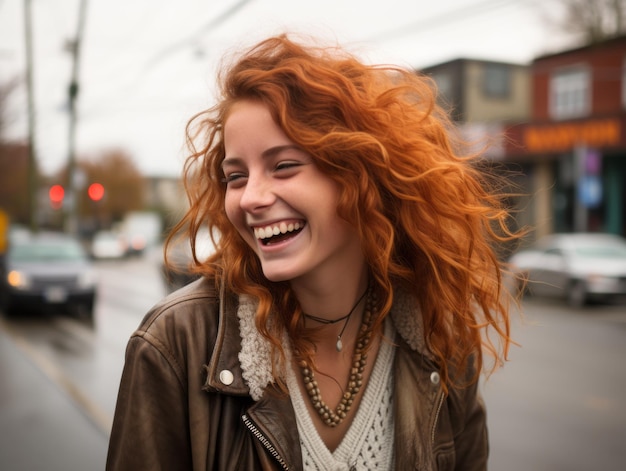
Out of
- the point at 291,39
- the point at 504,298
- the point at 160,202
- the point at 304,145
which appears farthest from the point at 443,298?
the point at 160,202

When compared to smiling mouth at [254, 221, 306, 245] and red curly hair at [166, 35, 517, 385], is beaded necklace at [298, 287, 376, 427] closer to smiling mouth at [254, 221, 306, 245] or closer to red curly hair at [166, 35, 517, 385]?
red curly hair at [166, 35, 517, 385]

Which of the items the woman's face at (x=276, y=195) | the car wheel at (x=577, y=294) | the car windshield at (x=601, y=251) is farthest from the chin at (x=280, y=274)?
the car windshield at (x=601, y=251)

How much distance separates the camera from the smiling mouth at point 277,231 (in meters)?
1.62

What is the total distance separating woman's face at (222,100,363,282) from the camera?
1600mm

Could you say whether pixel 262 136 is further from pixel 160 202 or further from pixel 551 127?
pixel 160 202

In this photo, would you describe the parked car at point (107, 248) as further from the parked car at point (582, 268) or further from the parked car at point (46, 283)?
the parked car at point (582, 268)

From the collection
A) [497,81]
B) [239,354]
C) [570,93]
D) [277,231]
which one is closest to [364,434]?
[239,354]

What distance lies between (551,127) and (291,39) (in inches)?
895

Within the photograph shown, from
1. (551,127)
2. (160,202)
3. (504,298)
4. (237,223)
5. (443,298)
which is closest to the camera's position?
(237,223)

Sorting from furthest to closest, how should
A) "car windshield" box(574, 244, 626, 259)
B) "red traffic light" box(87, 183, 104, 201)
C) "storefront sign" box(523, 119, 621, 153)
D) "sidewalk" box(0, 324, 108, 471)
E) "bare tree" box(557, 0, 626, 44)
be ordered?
"bare tree" box(557, 0, 626, 44) → "storefront sign" box(523, 119, 621, 153) → "red traffic light" box(87, 183, 104, 201) → "car windshield" box(574, 244, 626, 259) → "sidewalk" box(0, 324, 108, 471)

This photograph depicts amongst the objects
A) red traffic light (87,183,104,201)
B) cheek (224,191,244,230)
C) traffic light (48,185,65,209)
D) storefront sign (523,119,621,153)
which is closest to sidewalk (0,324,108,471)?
cheek (224,191,244,230)

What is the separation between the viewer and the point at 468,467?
1.94 meters

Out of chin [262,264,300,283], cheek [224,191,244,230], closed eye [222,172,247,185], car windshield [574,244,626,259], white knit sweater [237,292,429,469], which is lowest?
car windshield [574,244,626,259]

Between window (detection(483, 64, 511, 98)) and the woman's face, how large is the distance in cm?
2487
